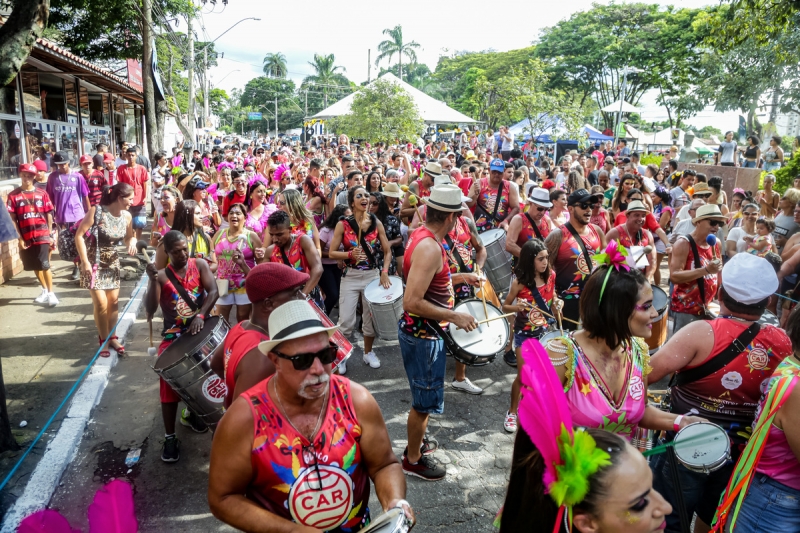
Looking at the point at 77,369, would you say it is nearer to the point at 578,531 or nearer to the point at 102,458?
the point at 102,458

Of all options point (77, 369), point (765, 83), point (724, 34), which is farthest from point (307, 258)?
point (765, 83)

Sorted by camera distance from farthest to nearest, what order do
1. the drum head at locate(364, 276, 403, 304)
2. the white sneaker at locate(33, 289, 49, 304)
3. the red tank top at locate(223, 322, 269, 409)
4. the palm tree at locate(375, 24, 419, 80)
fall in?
the palm tree at locate(375, 24, 419, 80), the white sneaker at locate(33, 289, 49, 304), the drum head at locate(364, 276, 403, 304), the red tank top at locate(223, 322, 269, 409)

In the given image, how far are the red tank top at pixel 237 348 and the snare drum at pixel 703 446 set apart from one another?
2.04m

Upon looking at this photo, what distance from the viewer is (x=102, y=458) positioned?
4418mm

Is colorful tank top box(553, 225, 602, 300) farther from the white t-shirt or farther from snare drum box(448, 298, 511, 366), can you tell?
the white t-shirt

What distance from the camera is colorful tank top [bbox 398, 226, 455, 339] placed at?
3.86 metres

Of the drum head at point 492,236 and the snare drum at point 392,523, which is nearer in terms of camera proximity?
the snare drum at point 392,523

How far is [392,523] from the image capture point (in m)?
1.96

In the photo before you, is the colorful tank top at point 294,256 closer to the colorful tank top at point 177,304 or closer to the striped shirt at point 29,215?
the colorful tank top at point 177,304

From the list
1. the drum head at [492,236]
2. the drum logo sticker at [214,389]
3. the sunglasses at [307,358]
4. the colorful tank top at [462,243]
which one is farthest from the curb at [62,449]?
the drum head at [492,236]

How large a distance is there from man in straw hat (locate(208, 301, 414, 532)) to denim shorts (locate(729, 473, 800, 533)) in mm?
1553

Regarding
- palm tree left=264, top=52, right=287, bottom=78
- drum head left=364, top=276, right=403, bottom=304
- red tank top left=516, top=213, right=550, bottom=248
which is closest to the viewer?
drum head left=364, top=276, right=403, bottom=304

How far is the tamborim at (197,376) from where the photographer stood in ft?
12.5

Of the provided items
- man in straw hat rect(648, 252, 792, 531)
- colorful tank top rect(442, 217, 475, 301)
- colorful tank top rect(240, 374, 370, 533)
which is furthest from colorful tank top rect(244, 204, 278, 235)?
man in straw hat rect(648, 252, 792, 531)
